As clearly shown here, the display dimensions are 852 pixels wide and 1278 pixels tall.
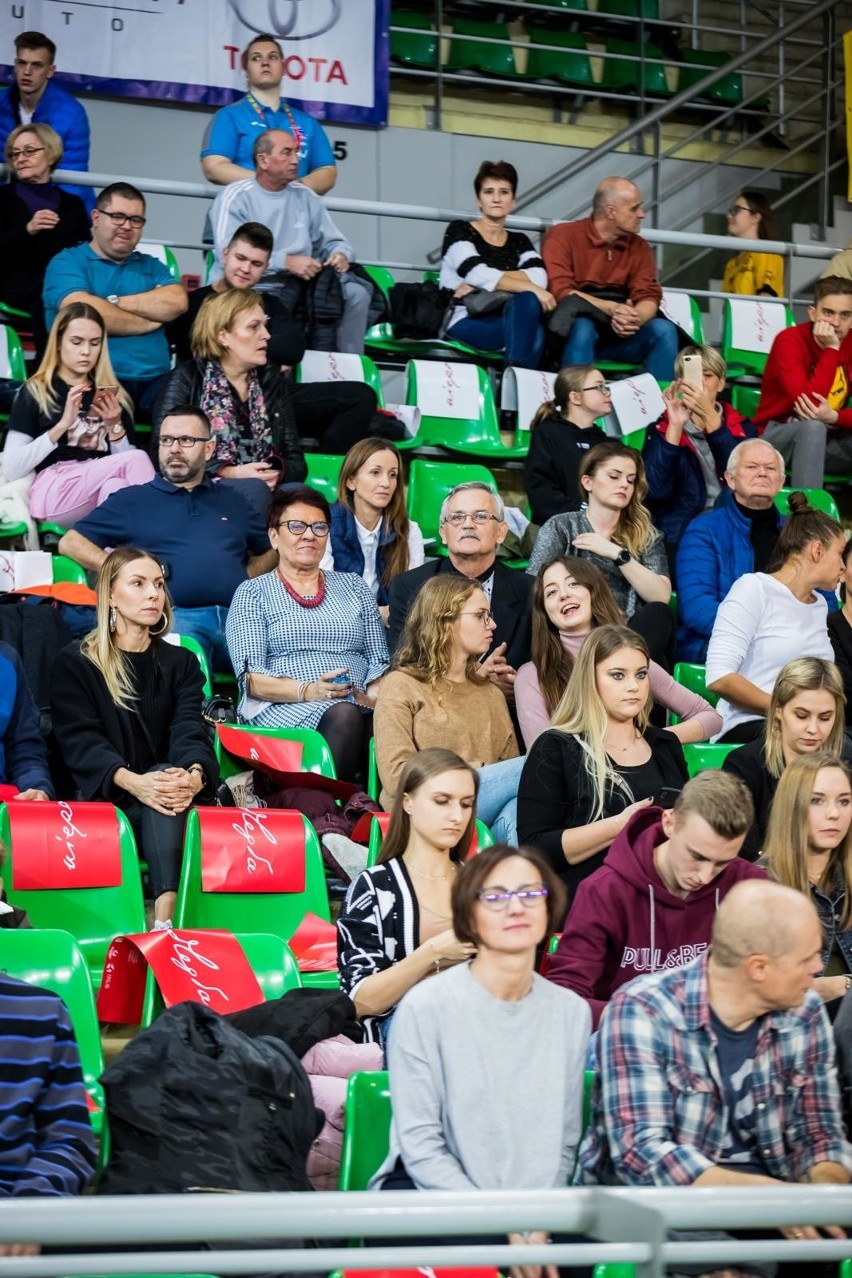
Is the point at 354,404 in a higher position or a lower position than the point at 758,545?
higher

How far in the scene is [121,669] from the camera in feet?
13.6

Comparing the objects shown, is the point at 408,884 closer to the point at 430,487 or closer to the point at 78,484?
the point at 78,484

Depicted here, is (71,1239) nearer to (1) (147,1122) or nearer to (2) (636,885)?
(1) (147,1122)

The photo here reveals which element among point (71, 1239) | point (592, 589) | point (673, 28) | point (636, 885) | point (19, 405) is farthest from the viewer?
point (673, 28)

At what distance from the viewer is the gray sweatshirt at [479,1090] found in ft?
8.33

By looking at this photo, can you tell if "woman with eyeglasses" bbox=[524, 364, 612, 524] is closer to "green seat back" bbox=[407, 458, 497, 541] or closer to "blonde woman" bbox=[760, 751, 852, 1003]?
"green seat back" bbox=[407, 458, 497, 541]

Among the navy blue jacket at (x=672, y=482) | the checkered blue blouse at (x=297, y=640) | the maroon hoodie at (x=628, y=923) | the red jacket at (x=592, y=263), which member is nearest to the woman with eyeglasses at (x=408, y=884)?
the maroon hoodie at (x=628, y=923)

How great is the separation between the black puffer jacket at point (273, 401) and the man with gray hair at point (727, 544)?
1.28 metres

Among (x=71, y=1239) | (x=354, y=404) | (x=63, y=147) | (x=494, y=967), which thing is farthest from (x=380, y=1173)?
(x=63, y=147)

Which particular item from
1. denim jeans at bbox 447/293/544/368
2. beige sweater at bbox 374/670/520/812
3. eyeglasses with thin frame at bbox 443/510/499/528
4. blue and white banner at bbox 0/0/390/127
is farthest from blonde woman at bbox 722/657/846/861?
blue and white banner at bbox 0/0/390/127

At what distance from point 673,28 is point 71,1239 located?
8.79 metres

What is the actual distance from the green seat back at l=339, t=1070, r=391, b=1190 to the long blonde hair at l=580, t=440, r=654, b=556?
2.75m

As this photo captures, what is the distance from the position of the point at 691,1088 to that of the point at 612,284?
189 inches

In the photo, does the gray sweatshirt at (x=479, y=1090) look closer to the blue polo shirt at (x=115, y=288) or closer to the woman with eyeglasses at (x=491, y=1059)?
the woman with eyeglasses at (x=491, y=1059)
